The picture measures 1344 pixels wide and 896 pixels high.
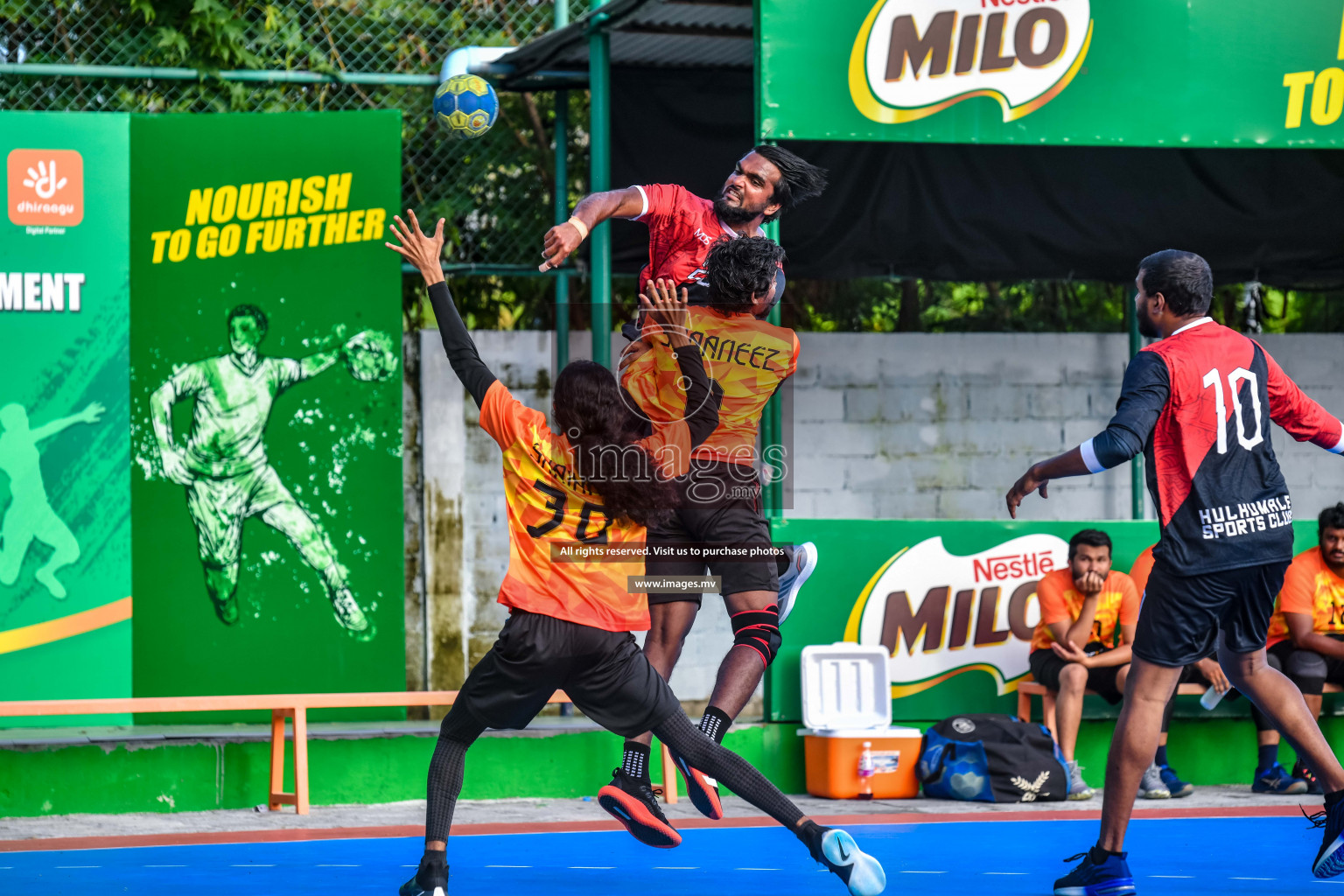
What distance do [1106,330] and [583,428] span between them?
725cm

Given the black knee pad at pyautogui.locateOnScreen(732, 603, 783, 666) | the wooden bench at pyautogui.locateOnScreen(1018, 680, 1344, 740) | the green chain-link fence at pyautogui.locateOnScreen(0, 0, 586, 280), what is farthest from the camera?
the green chain-link fence at pyautogui.locateOnScreen(0, 0, 586, 280)

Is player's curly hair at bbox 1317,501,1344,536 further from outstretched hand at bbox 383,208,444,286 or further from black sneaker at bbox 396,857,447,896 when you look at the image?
black sneaker at bbox 396,857,447,896

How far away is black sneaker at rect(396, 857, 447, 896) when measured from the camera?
4.83 m

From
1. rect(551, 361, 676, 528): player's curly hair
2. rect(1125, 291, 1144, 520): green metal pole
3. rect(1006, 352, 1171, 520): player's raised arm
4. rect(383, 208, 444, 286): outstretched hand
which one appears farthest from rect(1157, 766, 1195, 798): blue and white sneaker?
rect(383, 208, 444, 286): outstretched hand

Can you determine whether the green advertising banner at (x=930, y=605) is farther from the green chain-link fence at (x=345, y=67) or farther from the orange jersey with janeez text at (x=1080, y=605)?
the green chain-link fence at (x=345, y=67)

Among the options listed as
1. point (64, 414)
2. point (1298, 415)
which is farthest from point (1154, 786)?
point (64, 414)

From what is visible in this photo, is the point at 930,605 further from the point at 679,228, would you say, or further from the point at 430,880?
the point at 430,880

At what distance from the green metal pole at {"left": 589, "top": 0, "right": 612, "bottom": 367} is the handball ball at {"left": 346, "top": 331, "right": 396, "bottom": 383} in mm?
1171

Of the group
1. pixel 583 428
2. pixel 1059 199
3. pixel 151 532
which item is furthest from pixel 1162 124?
pixel 151 532

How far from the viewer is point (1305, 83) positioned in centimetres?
859

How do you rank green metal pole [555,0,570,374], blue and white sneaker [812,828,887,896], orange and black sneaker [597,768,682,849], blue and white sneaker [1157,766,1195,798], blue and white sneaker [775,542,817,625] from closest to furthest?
blue and white sneaker [812,828,887,896] < orange and black sneaker [597,768,682,849] < blue and white sneaker [775,542,817,625] < blue and white sneaker [1157,766,1195,798] < green metal pole [555,0,570,374]

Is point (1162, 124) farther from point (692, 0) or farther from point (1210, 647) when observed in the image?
point (1210, 647)

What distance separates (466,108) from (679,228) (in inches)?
81.0

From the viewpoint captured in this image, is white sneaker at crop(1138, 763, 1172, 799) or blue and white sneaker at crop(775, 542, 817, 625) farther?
white sneaker at crop(1138, 763, 1172, 799)
